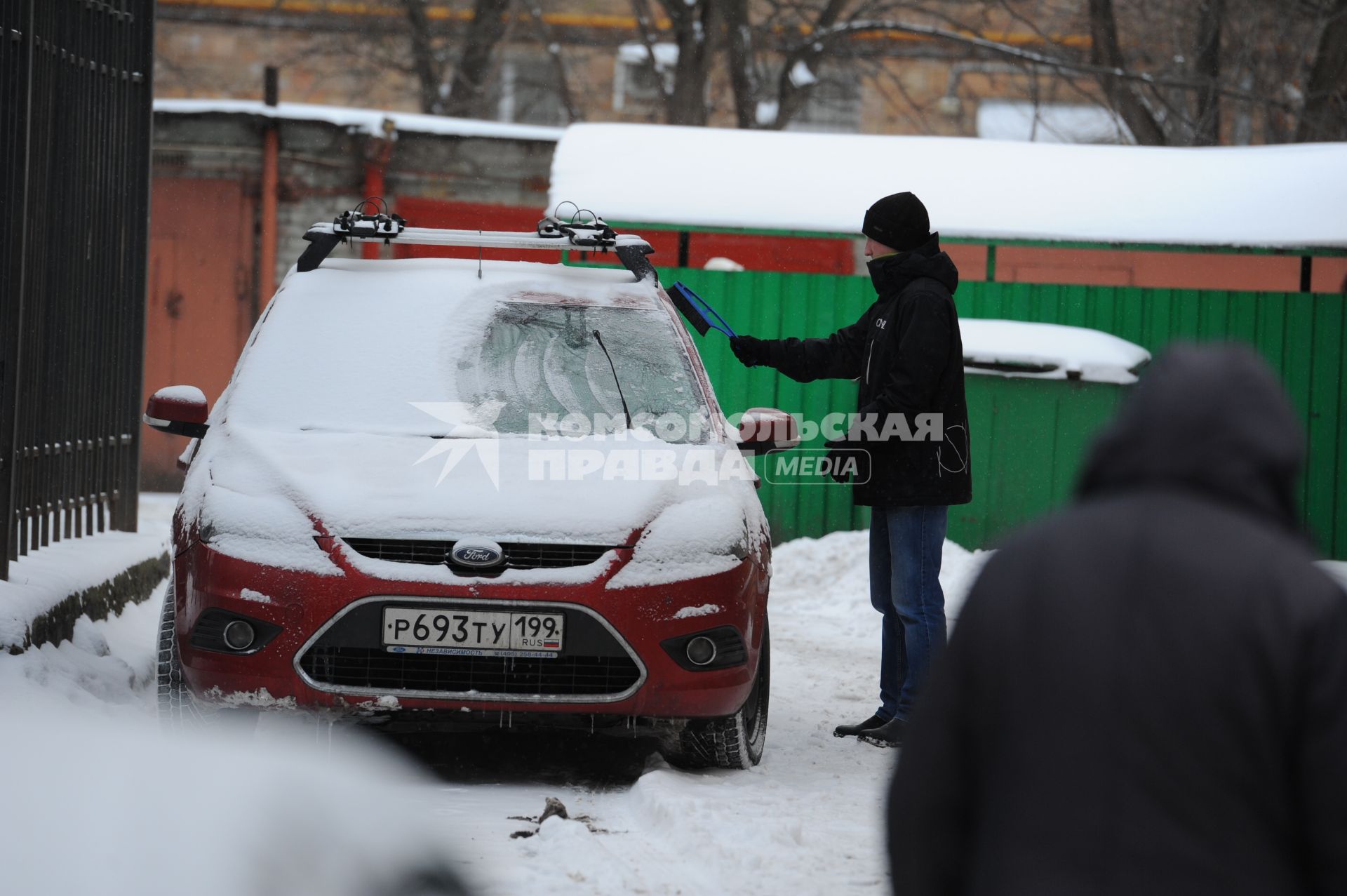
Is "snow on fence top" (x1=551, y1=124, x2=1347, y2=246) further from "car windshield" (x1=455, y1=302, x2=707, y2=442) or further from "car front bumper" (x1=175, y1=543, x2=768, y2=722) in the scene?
"car front bumper" (x1=175, y1=543, x2=768, y2=722)

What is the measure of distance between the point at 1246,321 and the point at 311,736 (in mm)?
8150

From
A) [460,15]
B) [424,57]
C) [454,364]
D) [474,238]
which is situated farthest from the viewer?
[460,15]

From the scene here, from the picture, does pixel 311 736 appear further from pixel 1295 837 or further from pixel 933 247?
pixel 1295 837

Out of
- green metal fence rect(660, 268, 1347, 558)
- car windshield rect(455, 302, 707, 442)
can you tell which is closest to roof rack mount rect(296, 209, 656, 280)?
car windshield rect(455, 302, 707, 442)

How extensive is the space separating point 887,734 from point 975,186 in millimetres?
6486

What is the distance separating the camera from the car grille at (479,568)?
4.62 metres

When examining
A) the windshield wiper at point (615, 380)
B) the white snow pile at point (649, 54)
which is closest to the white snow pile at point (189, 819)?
the windshield wiper at point (615, 380)

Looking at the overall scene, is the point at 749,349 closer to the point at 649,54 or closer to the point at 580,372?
the point at 580,372

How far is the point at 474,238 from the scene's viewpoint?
5.93 metres

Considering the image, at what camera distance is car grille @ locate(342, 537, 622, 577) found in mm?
4625

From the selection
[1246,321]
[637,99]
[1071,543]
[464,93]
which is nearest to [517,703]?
[1071,543]

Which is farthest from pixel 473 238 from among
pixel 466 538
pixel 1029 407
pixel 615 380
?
pixel 1029 407

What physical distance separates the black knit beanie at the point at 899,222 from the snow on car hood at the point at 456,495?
1.39m

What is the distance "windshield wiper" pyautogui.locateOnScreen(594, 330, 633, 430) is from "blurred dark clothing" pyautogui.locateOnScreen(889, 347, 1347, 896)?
11.8 ft
